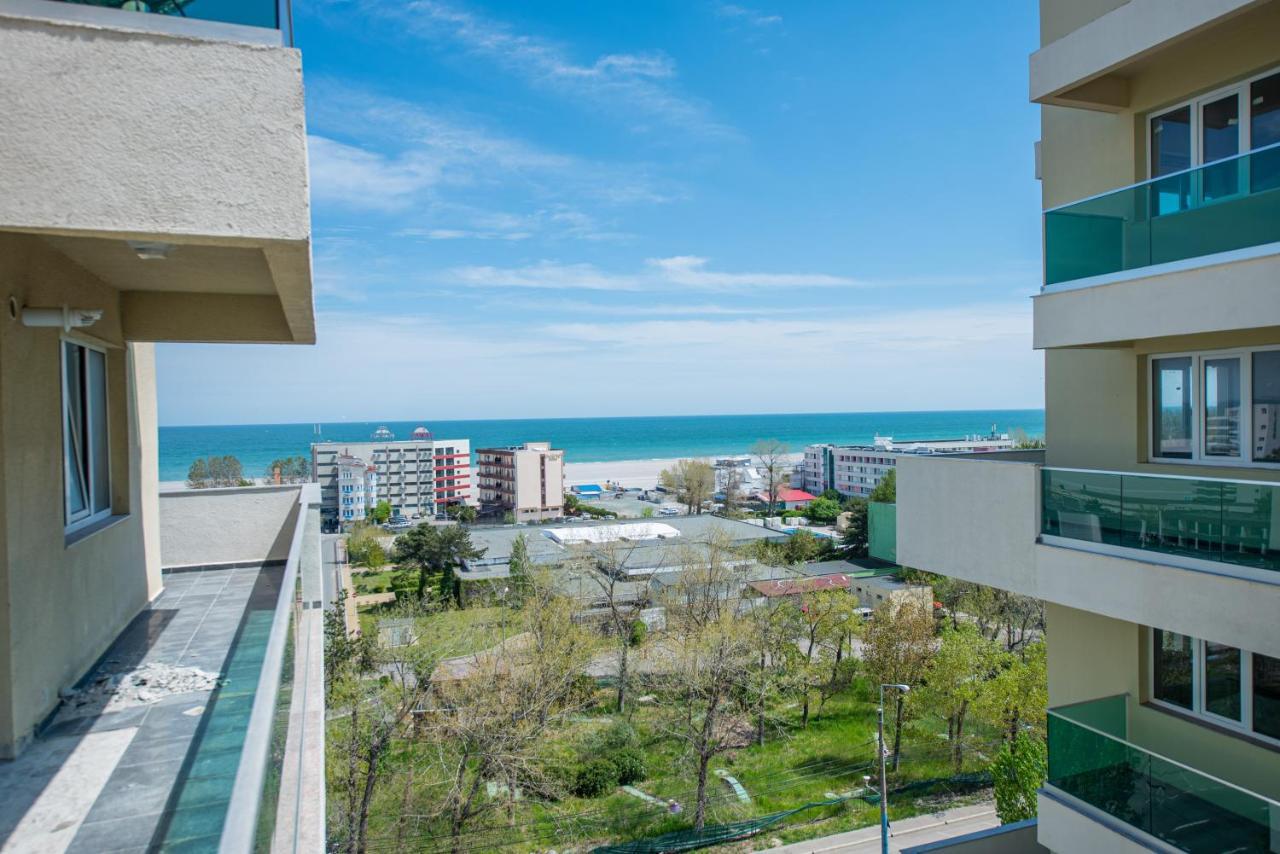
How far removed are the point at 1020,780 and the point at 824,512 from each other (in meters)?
44.5

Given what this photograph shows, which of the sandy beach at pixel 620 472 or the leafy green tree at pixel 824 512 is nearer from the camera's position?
the leafy green tree at pixel 824 512

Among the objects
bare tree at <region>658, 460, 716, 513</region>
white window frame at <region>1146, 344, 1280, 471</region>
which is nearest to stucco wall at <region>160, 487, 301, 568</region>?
white window frame at <region>1146, 344, 1280, 471</region>

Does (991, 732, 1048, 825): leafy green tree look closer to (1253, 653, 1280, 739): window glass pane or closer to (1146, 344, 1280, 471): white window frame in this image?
(1253, 653, 1280, 739): window glass pane

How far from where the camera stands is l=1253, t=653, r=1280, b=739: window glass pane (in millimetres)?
4812

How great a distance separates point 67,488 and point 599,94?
31.8 m

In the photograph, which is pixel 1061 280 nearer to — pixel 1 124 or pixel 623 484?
pixel 1 124

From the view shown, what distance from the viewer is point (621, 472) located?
107750 millimetres

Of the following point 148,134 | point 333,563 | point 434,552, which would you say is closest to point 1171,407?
point 148,134

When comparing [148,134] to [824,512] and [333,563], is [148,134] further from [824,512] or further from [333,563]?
[824,512]

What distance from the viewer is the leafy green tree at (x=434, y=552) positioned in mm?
36094

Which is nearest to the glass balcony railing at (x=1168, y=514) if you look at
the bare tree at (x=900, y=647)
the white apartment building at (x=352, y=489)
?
the bare tree at (x=900, y=647)

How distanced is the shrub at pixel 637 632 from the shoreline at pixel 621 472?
66.0 m

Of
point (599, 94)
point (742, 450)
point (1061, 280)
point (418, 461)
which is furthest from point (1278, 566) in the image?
point (742, 450)

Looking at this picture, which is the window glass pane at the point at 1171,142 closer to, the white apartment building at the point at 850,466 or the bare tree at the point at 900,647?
the bare tree at the point at 900,647
